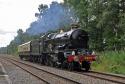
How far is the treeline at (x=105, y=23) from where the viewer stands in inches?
1628

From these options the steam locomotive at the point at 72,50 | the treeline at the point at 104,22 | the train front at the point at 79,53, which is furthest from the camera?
the treeline at the point at 104,22

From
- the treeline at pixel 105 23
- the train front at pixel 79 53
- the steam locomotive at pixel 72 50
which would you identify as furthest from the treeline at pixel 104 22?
the train front at pixel 79 53

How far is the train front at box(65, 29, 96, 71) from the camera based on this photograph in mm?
25500

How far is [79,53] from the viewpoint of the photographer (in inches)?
1025

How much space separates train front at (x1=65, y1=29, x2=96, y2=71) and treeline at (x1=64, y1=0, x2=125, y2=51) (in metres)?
12.1

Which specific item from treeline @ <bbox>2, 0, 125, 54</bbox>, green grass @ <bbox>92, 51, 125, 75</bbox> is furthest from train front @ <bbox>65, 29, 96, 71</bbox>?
treeline @ <bbox>2, 0, 125, 54</bbox>

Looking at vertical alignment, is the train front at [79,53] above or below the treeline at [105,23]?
below

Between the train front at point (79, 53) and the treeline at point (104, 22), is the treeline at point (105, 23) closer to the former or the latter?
the treeline at point (104, 22)

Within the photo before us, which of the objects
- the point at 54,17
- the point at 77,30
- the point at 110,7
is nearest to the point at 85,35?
the point at 77,30

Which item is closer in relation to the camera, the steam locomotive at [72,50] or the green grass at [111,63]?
the steam locomotive at [72,50]

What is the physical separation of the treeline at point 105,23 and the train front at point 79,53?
39.8ft

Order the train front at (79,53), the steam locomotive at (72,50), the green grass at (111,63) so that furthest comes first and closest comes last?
the green grass at (111,63), the steam locomotive at (72,50), the train front at (79,53)

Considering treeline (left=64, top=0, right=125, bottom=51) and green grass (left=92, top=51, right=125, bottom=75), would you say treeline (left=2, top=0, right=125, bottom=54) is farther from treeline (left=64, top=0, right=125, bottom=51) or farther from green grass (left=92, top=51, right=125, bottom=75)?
green grass (left=92, top=51, right=125, bottom=75)

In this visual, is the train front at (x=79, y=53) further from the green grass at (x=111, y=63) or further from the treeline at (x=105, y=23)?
the treeline at (x=105, y=23)
